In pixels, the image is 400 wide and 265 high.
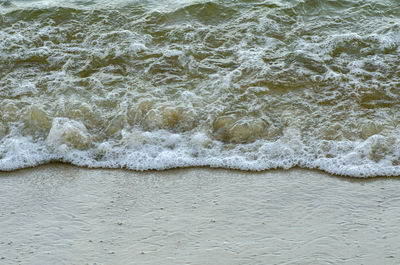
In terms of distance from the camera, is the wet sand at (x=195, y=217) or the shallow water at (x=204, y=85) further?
the shallow water at (x=204, y=85)

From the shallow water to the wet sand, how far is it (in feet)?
0.86

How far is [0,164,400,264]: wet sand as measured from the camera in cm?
373

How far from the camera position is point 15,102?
19.8 feet

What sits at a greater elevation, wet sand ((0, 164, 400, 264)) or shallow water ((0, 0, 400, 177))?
shallow water ((0, 0, 400, 177))

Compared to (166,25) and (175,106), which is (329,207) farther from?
(166,25)

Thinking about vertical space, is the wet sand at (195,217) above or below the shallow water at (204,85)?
below

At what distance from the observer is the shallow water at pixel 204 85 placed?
527 centimetres

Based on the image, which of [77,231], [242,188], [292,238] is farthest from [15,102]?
[292,238]

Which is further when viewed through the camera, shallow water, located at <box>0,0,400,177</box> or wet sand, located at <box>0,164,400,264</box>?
shallow water, located at <box>0,0,400,177</box>

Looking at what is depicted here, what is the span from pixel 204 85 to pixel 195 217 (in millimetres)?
2353

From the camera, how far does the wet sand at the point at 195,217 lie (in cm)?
373

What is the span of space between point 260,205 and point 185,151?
1.21 m

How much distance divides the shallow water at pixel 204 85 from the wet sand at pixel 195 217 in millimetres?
262

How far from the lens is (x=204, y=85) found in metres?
6.21
